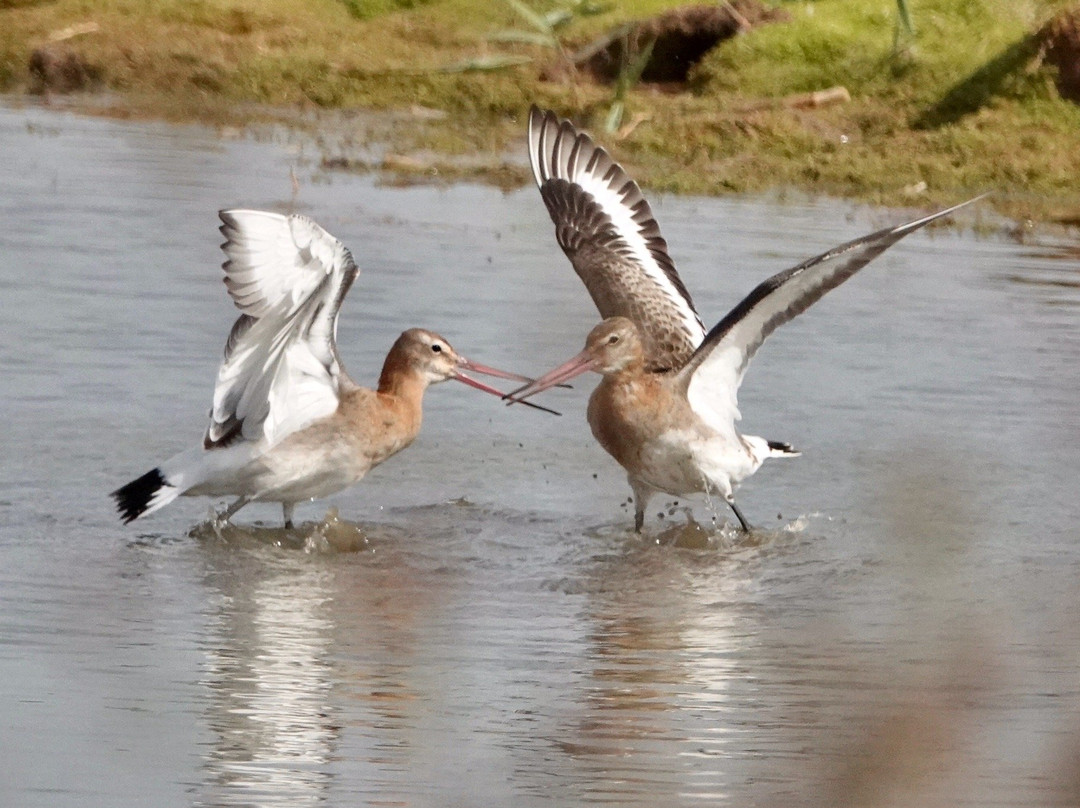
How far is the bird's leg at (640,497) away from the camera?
695 centimetres

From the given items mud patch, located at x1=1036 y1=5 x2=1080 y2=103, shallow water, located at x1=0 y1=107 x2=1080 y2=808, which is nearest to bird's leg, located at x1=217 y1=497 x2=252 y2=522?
shallow water, located at x1=0 y1=107 x2=1080 y2=808

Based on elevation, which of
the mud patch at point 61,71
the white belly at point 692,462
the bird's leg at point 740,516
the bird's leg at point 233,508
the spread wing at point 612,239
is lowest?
the bird's leg at point 740,516

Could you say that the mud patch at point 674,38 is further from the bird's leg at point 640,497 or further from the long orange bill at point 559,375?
the bird's leg at point 640,497

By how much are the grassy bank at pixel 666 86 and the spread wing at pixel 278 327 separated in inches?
231

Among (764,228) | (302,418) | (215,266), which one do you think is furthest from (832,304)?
(302,418)

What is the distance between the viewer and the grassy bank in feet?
41.9

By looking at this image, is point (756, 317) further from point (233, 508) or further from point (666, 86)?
point (666, 86)

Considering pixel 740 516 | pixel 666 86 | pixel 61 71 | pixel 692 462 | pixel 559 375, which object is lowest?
pixel 740 516

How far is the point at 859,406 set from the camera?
8172mm

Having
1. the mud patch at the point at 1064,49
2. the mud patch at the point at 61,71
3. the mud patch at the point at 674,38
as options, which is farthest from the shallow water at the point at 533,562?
the mud patch at the point at 61,71

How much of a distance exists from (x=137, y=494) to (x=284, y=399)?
60 centimetres

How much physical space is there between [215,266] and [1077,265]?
175 inches

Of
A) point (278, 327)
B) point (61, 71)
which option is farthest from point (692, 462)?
point (61, 71)

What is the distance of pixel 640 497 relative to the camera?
6992mm
